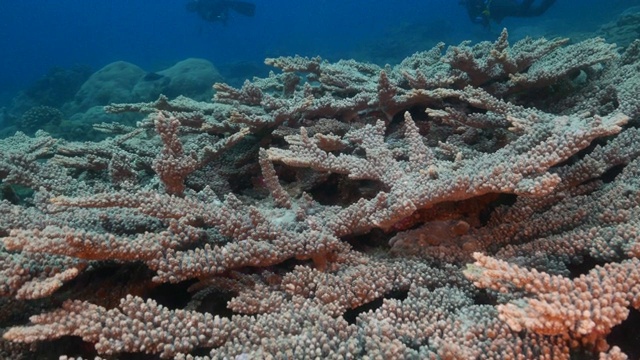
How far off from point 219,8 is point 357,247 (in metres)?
30.7

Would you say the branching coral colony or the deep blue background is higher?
the deep blue background

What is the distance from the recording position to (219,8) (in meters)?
29.1

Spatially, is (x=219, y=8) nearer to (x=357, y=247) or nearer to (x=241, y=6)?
(x=241, y=6)

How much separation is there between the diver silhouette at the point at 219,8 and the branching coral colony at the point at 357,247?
1110 inches

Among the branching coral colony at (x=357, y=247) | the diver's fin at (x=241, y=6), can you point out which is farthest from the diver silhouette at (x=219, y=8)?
the branching coral colony at (x=357, y=247)

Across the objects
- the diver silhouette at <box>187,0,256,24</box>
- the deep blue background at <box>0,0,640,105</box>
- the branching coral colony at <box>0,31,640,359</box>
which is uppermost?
the deep blue background at <box>0,0,640,105</box>

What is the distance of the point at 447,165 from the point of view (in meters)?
2.74

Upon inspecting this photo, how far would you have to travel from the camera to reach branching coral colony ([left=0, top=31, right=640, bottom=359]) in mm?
1669

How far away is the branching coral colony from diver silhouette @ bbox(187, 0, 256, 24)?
28.2 metres

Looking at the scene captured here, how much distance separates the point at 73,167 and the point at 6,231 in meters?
1.74

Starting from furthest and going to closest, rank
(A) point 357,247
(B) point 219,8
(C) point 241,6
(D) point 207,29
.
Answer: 1. (D) point 207,29
2. (B) point 219,8
3. (C) point 241,6
4. (A) point 357,247

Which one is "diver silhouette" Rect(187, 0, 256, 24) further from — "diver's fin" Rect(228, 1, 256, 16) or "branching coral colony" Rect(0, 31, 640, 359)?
"branching coral colony" Rect(0, 31, 640, 359)

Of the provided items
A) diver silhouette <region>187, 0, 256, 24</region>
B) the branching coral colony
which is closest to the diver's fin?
diver silhouette <region>187, 0, 256, 24</region>

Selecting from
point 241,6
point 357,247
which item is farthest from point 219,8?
point 357,247
